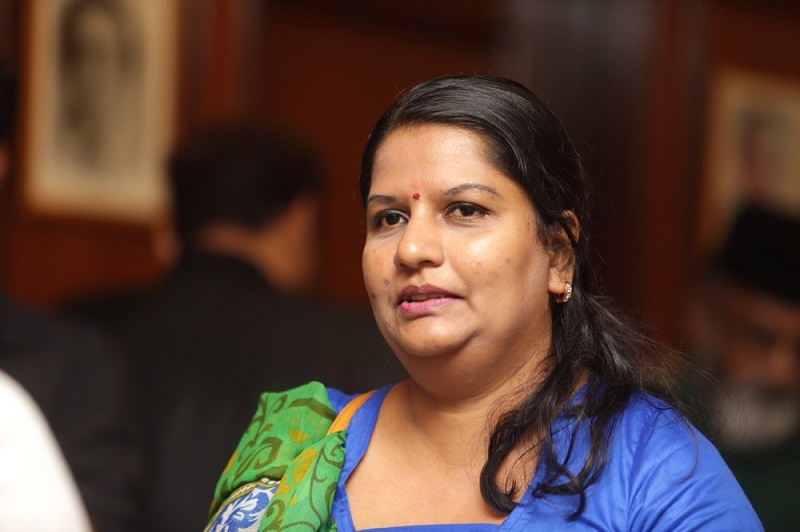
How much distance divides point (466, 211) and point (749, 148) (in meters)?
4.41

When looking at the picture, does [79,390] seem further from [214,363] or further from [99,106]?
[99,106]

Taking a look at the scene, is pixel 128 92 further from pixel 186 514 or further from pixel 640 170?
pixel 640 170

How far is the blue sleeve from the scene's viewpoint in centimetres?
161

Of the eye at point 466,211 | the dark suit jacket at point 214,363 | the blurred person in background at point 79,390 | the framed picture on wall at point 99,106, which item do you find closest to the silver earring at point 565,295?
the eye at point 466,211

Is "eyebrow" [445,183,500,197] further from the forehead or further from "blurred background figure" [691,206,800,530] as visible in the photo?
"blurred background figure" [691,206,800,530]

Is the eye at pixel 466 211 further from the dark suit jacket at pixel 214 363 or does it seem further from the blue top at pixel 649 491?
the dark suit jacket at pixel 214 363

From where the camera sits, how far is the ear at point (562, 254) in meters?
1.84

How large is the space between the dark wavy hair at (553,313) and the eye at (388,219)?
0.32 ft

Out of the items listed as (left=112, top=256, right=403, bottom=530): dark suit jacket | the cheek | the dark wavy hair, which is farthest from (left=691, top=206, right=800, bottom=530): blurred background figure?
the cheek

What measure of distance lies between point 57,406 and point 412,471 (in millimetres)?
1268

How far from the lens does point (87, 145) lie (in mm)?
4180

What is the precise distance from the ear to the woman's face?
39 mm

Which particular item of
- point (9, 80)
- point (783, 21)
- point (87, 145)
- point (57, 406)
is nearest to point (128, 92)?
point (87, 145)

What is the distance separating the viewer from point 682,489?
162 centimetres
